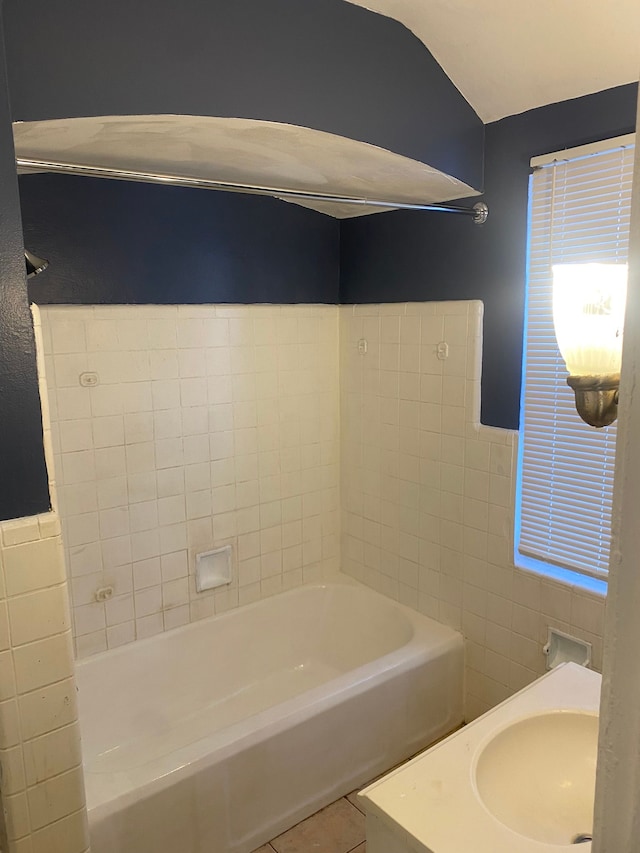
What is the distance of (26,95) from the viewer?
1.42 m

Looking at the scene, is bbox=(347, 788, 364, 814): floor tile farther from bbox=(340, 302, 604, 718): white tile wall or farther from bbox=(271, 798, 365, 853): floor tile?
bbox=(340, 302, 604, 718): white tile wall

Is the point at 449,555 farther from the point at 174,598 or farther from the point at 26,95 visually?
the point at 26,95

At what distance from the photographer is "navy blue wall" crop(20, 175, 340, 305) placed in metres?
2.16

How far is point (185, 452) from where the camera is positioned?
8.38 feet

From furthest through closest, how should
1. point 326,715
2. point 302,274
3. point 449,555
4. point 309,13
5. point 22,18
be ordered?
point 302,274 < point 449,555 < point 326,715 < point 309,13 < point 22,18

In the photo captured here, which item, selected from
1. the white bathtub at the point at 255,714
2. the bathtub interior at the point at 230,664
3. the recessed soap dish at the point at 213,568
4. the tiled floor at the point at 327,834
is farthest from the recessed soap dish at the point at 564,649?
the recessed soap dish at the point at 213,568

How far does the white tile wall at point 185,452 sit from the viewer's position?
230 centimetres

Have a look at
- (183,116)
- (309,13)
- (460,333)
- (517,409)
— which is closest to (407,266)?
(460,333)

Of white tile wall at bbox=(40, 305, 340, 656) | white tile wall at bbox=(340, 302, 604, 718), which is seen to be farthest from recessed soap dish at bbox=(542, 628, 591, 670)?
white tile wall at bbox=(40, 305, 340, 656)

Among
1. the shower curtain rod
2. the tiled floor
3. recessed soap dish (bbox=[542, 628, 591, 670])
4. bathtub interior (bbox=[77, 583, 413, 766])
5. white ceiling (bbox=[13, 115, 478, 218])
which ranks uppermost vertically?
white ceiling (bbox=[13, 115, 478, 218])

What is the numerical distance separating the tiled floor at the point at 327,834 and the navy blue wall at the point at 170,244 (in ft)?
6.31

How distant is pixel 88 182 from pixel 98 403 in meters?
0.78

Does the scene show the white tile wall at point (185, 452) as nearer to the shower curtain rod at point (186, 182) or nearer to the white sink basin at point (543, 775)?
the shower curtain rod at point (186, 182)

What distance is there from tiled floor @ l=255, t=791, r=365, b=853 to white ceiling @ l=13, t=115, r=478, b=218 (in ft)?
6.70
